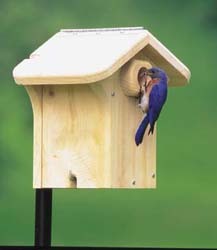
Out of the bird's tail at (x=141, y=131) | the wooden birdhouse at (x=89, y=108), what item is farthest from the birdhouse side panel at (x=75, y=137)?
the bird's tail at (x=141, y=131)

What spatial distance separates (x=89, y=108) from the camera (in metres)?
4.84

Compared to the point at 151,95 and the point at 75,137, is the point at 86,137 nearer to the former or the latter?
the point at 75,137

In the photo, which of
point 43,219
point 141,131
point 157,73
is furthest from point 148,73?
point 43,219

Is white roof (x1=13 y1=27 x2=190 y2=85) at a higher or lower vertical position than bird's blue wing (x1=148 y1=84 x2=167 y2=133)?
higher

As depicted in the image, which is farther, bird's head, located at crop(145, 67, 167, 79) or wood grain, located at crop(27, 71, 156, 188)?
bird's head, located at crop(145, 67, 167, 79)

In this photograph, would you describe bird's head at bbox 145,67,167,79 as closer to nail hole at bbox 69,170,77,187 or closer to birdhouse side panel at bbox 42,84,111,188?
birdhouse side panel at bbox 42,84,111,188

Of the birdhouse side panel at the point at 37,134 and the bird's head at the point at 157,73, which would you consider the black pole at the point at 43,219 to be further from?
the bird's head at the point at 157,73

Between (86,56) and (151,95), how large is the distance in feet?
0.84

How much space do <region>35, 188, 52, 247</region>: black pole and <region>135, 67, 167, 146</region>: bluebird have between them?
14.3 inches

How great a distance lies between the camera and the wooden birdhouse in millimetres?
4785

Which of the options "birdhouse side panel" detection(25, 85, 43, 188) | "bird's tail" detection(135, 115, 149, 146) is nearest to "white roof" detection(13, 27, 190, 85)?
"birdhouse side panel" detection(25, 85, 43, 188)


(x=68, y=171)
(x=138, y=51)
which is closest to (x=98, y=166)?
(x=68, y=171)

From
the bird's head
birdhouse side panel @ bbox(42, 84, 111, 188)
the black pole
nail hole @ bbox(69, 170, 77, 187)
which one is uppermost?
the bird's head

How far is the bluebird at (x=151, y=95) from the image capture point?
4887 mm
